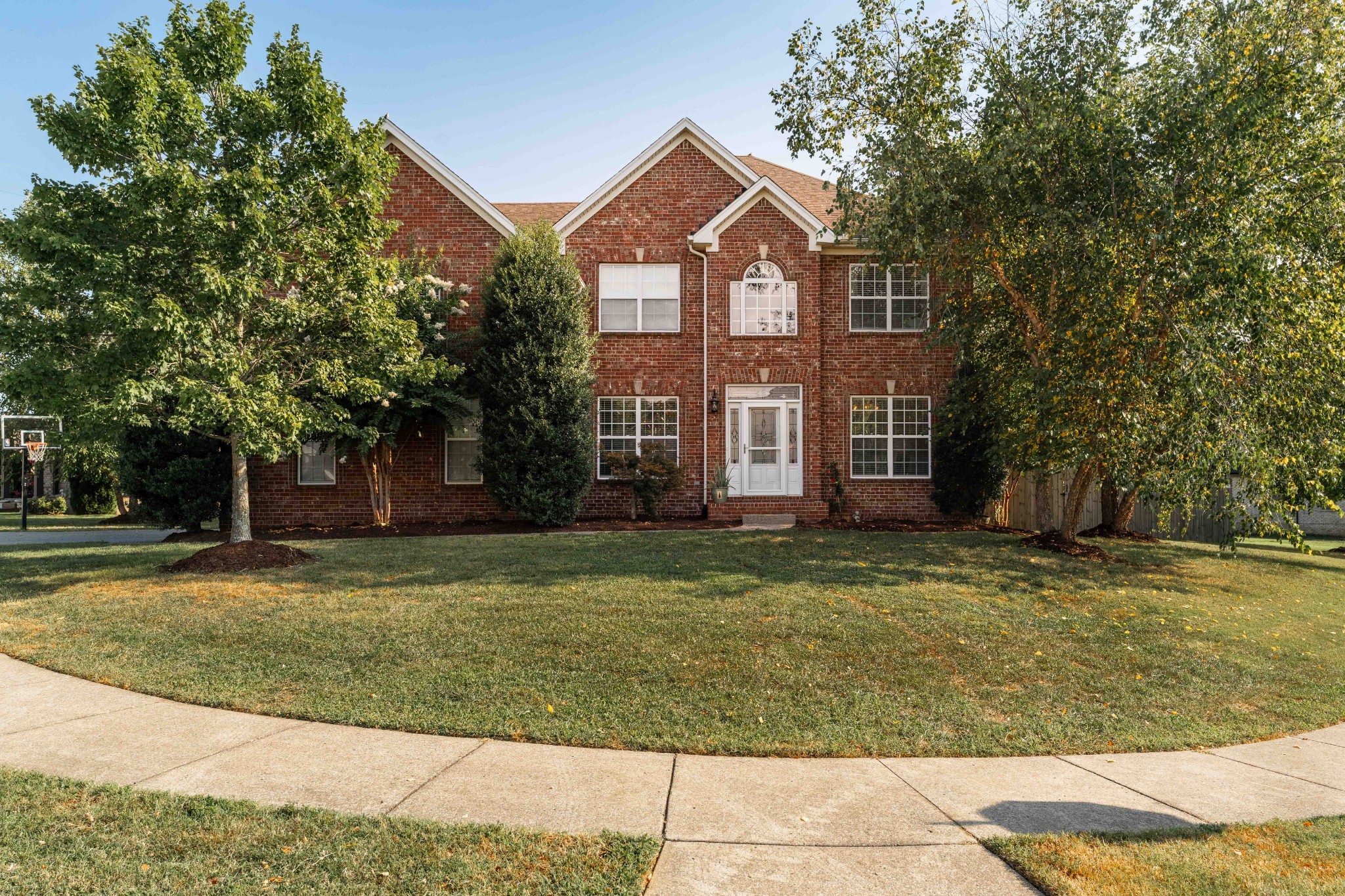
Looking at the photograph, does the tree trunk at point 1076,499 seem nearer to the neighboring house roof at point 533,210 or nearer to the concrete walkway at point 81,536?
the neighboring house roof at point 533,210

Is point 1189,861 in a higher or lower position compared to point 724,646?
lower

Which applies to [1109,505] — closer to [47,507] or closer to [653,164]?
[653,164]

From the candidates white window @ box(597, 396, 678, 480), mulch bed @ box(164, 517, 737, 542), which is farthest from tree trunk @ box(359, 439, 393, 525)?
white window @ box(597, 396, 678, 480)

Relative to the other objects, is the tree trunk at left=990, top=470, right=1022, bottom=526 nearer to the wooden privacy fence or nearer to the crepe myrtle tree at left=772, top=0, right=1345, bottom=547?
the wooden privacy fence

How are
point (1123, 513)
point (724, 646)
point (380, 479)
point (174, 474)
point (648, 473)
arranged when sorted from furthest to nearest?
point (380, 479), point (648, 473), point (1123, 513), point (174, 474), point (724, 646)

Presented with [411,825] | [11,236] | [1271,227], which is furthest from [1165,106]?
[11,236]

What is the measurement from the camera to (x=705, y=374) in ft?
57.0

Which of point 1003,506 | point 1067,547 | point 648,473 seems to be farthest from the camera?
point 1003,506

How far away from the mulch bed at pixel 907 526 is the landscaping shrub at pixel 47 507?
28.5 m

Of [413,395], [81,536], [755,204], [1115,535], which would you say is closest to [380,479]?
[413,395]

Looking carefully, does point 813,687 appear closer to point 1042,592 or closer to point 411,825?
point 411,825

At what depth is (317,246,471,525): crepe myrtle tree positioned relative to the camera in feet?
45.5

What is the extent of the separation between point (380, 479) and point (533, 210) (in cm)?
799

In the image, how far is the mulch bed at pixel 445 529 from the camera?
1464 cm
